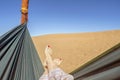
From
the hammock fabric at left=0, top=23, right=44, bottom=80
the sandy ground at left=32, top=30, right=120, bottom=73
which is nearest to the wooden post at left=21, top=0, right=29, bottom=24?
the hammock fabric at left=0, top=23, right=44, bottom=80

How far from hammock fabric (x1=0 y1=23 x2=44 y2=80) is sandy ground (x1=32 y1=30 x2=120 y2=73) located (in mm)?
20254

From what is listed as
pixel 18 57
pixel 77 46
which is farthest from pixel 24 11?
pixel 77 46

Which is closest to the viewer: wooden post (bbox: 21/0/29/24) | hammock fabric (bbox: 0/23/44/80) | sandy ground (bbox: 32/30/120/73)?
hammock fabric (bbox: 0/23/44/80)

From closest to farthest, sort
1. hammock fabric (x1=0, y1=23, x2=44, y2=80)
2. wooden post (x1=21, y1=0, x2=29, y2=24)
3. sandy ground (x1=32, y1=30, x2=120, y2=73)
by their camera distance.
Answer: hammock fabric (x1=0, y1=23, x2=44, y2=80), wooden post (x1=21, y1=0, x2=29, y2=24), sandy ground (x1=32, y1=30, x2=120, y2=73)

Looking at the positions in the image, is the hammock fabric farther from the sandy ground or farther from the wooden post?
the sandy ground

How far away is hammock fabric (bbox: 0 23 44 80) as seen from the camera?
152 inches

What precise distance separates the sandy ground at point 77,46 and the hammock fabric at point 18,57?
797 inches

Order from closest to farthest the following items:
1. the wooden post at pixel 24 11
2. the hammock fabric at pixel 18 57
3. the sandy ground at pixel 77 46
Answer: the hammock fabric at pixel 18 57
the wooden post at pixel 24 11
the sandy ground at pixel 77 46

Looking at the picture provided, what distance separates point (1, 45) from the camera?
3.84 metres

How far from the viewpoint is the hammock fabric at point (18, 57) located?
387 cm

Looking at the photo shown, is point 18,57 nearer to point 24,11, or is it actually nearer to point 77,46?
point 24,11

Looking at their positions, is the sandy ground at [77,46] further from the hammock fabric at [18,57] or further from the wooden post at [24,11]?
the wooden post at [24,11]

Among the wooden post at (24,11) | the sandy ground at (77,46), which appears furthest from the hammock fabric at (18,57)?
the sandy ground at (77,46)

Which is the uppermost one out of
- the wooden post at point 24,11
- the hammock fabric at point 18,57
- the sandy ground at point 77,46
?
the wooden post at point 24,11
